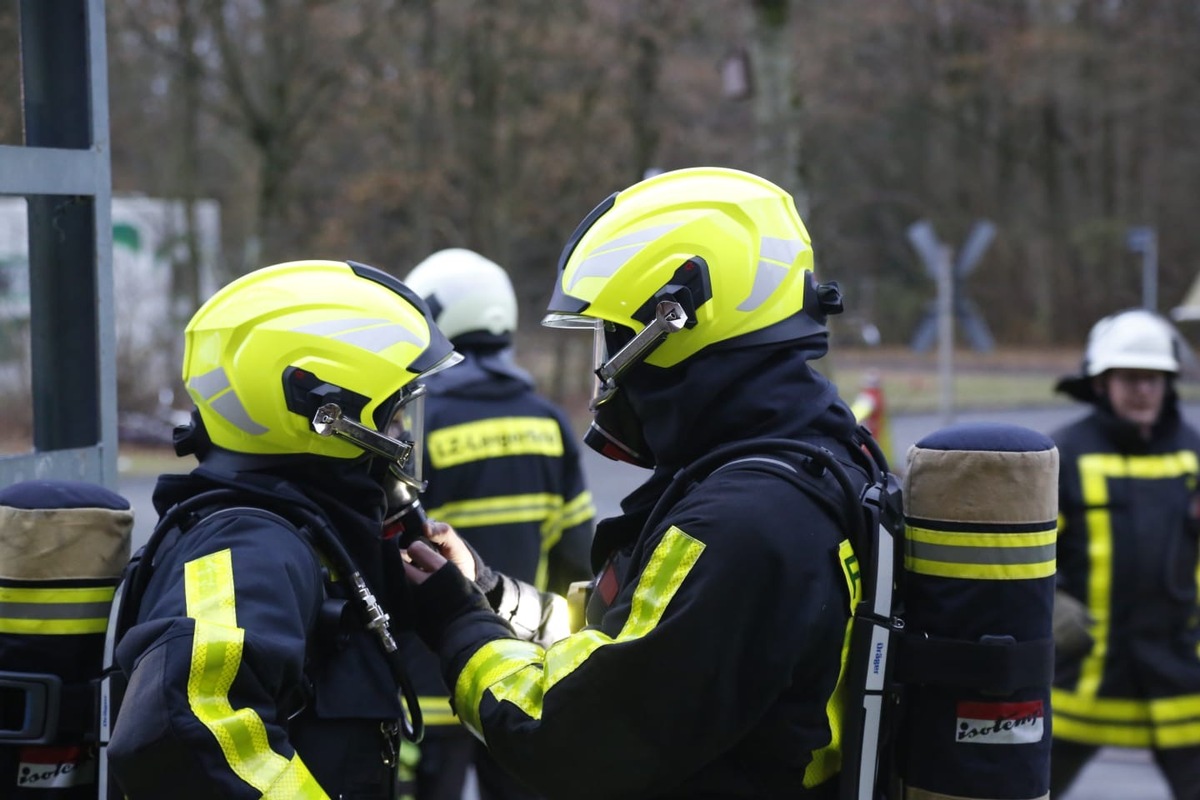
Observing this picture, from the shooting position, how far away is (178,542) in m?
2.44

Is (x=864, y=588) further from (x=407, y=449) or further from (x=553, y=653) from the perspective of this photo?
(x=407, y=449)

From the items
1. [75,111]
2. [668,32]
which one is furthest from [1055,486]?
[668,32]

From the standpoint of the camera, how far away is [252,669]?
2234mm

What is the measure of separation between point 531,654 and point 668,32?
19293mm

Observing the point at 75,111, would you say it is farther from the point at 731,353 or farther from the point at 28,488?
the point at 731,353

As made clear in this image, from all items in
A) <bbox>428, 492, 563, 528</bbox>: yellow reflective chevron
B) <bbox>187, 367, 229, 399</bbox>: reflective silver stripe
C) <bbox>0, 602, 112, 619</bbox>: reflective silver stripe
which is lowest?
<bbox>428, 492, 563, 528</bbox>: yellow reflective chevron

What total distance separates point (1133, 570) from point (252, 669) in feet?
11.5

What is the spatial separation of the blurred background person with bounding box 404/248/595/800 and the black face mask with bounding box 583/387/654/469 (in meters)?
2.08

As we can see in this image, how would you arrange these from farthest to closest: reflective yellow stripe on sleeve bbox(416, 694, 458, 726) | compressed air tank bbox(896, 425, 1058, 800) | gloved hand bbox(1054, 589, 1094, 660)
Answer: reflective yellow stripe on sleeve bbox(416, 694, 458, 726) → gloved hand bbox(1054, 589, 1094, 660) → compressed air tank bbox(896, 425, 1058, 800)

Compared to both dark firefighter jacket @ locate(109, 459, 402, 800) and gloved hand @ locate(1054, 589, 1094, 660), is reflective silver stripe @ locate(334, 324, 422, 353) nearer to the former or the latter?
dark firefighter jacket @ locate(109, 459, 402, 800)

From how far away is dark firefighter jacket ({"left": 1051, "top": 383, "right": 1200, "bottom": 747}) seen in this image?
191 inches

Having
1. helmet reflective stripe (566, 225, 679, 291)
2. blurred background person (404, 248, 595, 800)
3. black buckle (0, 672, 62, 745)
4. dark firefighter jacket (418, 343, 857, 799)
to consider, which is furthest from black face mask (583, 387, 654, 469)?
blurred background person (404, 248, 595, 800)

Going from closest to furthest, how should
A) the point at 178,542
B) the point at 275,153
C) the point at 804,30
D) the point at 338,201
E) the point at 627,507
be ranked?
1. the point at 178,542
2. the point at 627,507
3. the point at 275,153
4. the point at 338,201
5. the point at 804,30

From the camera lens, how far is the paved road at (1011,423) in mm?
6430
